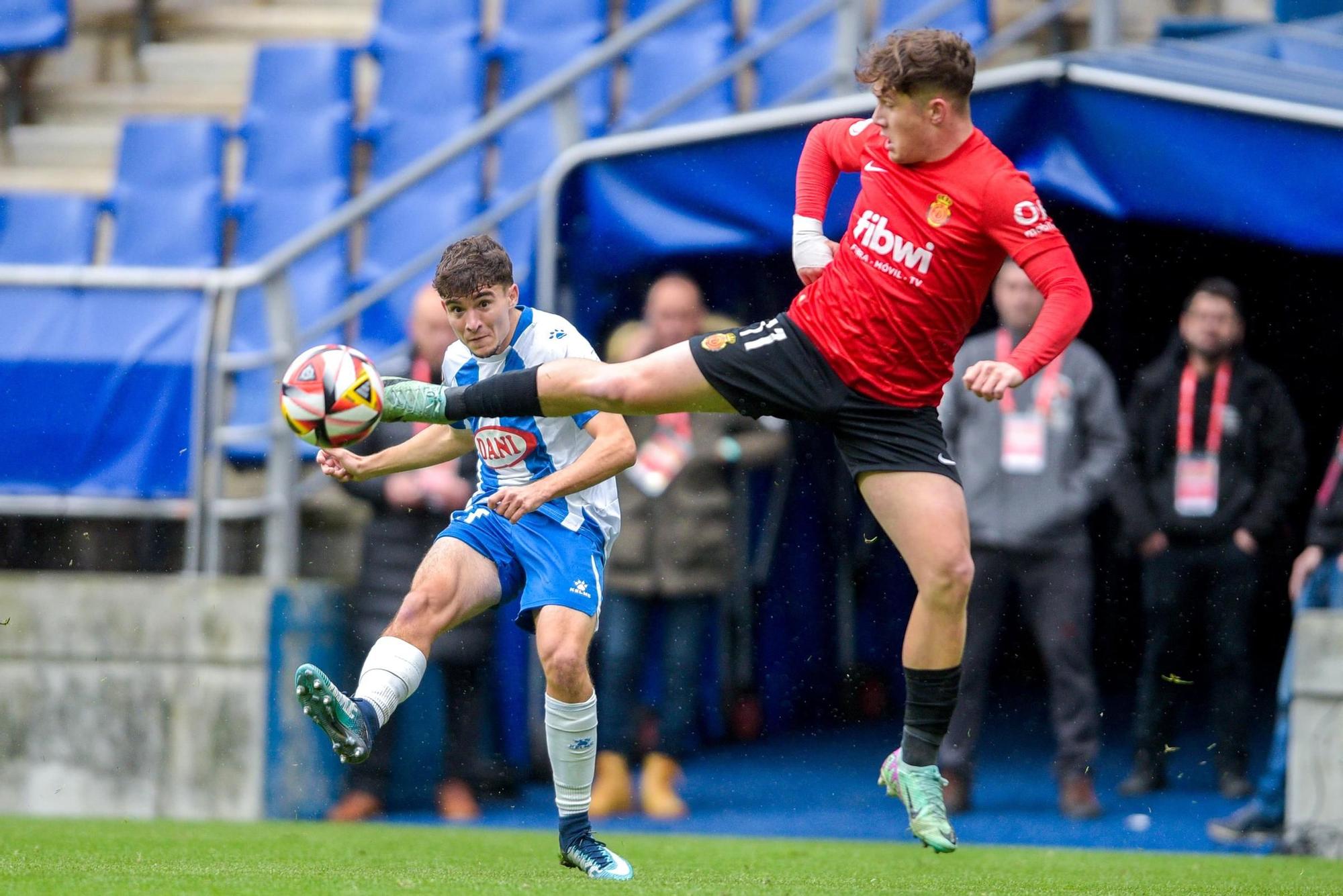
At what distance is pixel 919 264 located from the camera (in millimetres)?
5516

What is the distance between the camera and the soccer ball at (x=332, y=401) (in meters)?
5.41

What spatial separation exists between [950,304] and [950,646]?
1.03 meters

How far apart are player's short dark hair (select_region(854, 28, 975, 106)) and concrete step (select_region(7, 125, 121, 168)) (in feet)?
27.0

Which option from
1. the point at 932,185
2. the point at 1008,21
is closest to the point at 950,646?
the point at 932,185

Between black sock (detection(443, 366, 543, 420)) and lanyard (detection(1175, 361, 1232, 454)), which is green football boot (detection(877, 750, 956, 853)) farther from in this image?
lanyard (detection(1175, 361, 1232, 454))

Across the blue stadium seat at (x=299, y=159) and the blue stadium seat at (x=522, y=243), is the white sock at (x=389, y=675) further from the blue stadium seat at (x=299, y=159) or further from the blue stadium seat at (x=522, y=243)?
the blue stadium seat at (x=299, y=159)

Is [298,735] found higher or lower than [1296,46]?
lower

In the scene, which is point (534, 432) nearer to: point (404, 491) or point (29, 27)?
point (404, 491)

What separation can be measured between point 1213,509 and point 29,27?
8126mm

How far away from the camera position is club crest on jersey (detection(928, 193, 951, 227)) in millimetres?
5500

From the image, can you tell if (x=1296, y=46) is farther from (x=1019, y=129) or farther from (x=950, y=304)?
(x=950, y=304)

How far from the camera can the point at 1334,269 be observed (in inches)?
380

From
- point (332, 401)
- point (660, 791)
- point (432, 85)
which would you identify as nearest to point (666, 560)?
point (660, 791)

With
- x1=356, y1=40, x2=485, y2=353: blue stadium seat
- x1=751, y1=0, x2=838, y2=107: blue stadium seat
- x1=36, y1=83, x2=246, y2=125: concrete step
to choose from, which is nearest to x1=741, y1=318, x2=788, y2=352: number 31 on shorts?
x1=356, y1=40, x2=485, y2=353: blue stadium seat
